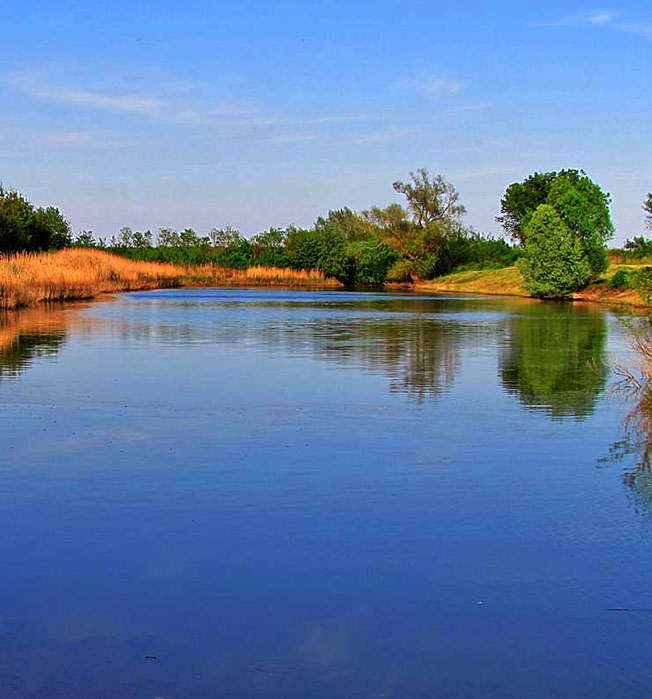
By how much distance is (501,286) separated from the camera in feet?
223

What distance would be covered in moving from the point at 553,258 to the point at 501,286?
46.9ft

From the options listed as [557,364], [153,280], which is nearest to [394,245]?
[153,280]

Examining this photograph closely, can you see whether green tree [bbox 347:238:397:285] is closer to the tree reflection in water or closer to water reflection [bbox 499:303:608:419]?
water reflection [bbox 499:303:608:419]

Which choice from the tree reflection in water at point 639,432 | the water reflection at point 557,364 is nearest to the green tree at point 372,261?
the water reflection at point 557,364

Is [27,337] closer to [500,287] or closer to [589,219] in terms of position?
[589,219]

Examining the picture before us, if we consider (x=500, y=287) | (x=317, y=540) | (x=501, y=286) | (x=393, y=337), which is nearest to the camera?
(x=317, y=540)

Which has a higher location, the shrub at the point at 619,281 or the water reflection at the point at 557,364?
the shrub at the point at 619,281

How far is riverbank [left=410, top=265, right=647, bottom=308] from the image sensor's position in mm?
50969

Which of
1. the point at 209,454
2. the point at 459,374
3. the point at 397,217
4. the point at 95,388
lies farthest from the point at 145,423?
the point at 397,217

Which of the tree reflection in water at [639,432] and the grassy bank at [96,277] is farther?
the grassy bank at [96,277]

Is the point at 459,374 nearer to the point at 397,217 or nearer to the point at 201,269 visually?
the point at 201,269

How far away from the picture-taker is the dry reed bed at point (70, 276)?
3481 centimetres

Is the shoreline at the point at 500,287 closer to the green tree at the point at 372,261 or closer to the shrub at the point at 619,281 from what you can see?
the shrub at the point at 619,281

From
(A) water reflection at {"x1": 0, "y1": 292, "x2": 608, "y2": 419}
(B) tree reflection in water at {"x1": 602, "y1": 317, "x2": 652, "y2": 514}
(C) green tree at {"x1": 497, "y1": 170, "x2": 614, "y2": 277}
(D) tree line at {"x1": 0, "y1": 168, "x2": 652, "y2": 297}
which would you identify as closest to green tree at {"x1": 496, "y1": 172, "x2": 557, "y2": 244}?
(D) tree line at {"x1": 0, "y1": 168, "x2": 652, "y2": 297}
